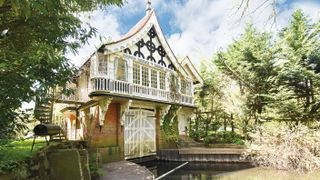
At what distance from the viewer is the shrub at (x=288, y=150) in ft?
40.3

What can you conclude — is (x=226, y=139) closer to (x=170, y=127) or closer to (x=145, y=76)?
(x=170, y=127)

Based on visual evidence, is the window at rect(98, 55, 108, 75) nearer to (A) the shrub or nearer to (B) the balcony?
(B) the balcony

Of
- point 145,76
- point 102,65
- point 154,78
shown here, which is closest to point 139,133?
point 145,76

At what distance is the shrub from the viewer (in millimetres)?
12273

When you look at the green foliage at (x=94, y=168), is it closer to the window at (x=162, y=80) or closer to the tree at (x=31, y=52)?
the tree at (x=31, y=52)

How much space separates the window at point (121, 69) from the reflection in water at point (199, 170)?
5411mm

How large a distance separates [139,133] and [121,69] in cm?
414

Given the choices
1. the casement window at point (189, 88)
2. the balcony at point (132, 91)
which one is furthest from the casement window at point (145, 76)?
the casement window at point (189, 88)

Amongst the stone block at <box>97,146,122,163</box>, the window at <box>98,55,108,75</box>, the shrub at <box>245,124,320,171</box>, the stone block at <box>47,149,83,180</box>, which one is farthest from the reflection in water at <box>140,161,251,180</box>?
the window at <box>98,55,108,75</box>

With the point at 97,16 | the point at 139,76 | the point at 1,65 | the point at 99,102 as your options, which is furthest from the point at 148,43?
the point at 1,65

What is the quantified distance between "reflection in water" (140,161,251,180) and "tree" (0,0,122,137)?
278 inches

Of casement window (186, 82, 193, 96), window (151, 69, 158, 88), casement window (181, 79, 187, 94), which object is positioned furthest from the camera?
casement window (186, 82, 193, 96)

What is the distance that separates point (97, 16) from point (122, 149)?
8.49 metres

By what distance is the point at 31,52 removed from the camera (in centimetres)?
605
